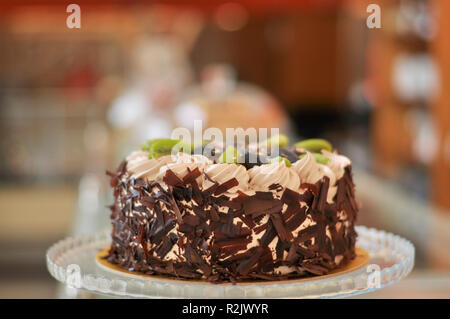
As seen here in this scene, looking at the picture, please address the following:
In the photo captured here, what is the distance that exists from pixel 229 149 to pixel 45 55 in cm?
722

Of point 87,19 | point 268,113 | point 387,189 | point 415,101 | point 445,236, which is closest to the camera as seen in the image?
point 445,236

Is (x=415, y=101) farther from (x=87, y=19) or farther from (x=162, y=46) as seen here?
(x=87, y=19)

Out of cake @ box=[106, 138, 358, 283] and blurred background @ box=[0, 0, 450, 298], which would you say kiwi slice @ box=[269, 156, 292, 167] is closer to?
cake @ box=[106, 138, 358, 283]

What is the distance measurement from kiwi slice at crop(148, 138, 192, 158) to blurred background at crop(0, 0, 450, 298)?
0.29 m

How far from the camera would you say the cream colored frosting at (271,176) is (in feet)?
3.60

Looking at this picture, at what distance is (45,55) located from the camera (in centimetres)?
794

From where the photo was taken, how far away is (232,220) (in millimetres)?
1102

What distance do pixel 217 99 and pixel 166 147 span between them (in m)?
1.88

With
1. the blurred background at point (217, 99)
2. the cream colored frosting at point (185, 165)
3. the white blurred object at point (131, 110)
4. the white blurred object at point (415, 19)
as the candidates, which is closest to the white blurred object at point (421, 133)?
the blurred background at point (217, 99)

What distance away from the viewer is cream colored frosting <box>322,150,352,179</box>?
1.21m

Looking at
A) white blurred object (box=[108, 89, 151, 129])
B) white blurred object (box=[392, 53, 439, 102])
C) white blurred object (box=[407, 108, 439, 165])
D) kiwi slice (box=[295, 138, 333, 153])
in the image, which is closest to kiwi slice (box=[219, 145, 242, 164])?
kiwi slice (box=[295, 138, 333, 153])

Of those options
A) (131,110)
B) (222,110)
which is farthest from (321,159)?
(131,110)

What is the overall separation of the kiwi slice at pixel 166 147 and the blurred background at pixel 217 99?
0.94ft
